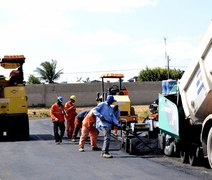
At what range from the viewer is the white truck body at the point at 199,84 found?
11820mm

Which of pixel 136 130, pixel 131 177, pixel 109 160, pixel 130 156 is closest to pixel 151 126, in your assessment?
pixel 136 130

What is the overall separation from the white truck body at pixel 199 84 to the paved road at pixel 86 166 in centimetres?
127

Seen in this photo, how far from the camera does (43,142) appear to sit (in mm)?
20250

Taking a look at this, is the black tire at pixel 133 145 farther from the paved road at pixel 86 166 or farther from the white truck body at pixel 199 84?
the white truck body at pixel 199 84

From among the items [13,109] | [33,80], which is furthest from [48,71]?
[13,109]

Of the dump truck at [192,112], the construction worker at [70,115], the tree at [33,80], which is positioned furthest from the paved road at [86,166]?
the tree at [33,80]

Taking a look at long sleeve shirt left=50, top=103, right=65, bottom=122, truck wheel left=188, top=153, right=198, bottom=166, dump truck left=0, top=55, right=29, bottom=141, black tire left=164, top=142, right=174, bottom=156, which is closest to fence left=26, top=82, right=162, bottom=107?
dump truck left=0, top=55, right=29, bottom=141

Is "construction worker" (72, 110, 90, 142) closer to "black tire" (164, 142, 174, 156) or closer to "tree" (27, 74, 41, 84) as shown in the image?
"black tire" (164, 142, 174, 156)

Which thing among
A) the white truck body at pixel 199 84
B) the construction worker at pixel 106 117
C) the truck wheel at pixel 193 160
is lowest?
the truck wheel at pixel 193 160

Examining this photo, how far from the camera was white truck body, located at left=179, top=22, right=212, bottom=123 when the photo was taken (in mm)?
11820

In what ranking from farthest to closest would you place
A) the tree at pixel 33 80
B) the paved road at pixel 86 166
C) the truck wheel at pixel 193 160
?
the tree at pixel 33 80 < the truck wheel at pixel 193 160 < the paved road at pixel 86 166

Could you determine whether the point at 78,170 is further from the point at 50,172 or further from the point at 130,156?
the point at 130,156

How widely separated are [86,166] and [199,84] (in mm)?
3117

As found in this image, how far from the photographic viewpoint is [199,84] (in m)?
12.4
